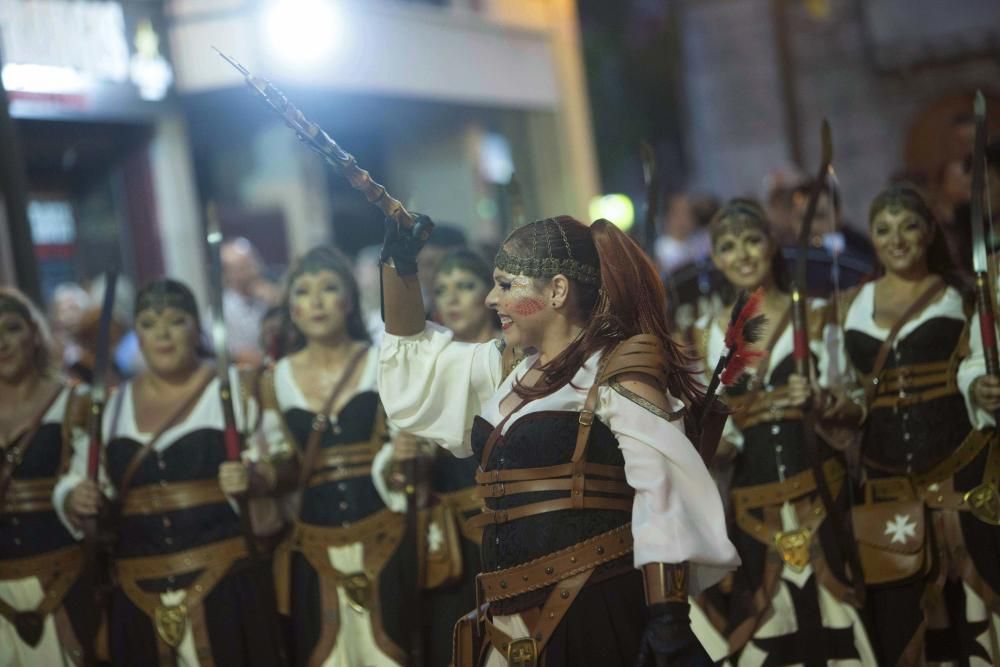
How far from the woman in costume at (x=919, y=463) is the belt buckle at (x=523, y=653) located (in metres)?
2.40

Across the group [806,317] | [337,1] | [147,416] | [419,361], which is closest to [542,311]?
[419,361]

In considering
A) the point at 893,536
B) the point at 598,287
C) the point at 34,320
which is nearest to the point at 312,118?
the point at 34,320

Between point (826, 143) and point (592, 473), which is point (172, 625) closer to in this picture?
point (592, 473)

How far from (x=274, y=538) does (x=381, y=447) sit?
62cm

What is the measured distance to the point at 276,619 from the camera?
6.12 metres

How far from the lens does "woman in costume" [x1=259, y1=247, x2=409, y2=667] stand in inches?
239

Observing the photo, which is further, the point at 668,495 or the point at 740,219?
the point at 740,219

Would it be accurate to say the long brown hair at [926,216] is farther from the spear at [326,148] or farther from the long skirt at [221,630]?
the long skirt at [221,630]

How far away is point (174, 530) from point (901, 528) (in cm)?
293

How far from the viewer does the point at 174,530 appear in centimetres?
596

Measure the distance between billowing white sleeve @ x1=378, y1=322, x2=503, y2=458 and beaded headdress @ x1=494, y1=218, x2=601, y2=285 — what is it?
1.45 ft

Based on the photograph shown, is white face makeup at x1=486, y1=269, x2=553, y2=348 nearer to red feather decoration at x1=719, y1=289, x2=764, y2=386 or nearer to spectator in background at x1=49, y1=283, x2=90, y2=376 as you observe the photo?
red feather decoration at x1=719, y1=289, x2=764, y2=386

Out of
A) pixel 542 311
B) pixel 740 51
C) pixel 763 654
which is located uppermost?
pixel 740 51

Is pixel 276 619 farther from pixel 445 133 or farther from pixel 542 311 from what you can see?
pixel 445 133
